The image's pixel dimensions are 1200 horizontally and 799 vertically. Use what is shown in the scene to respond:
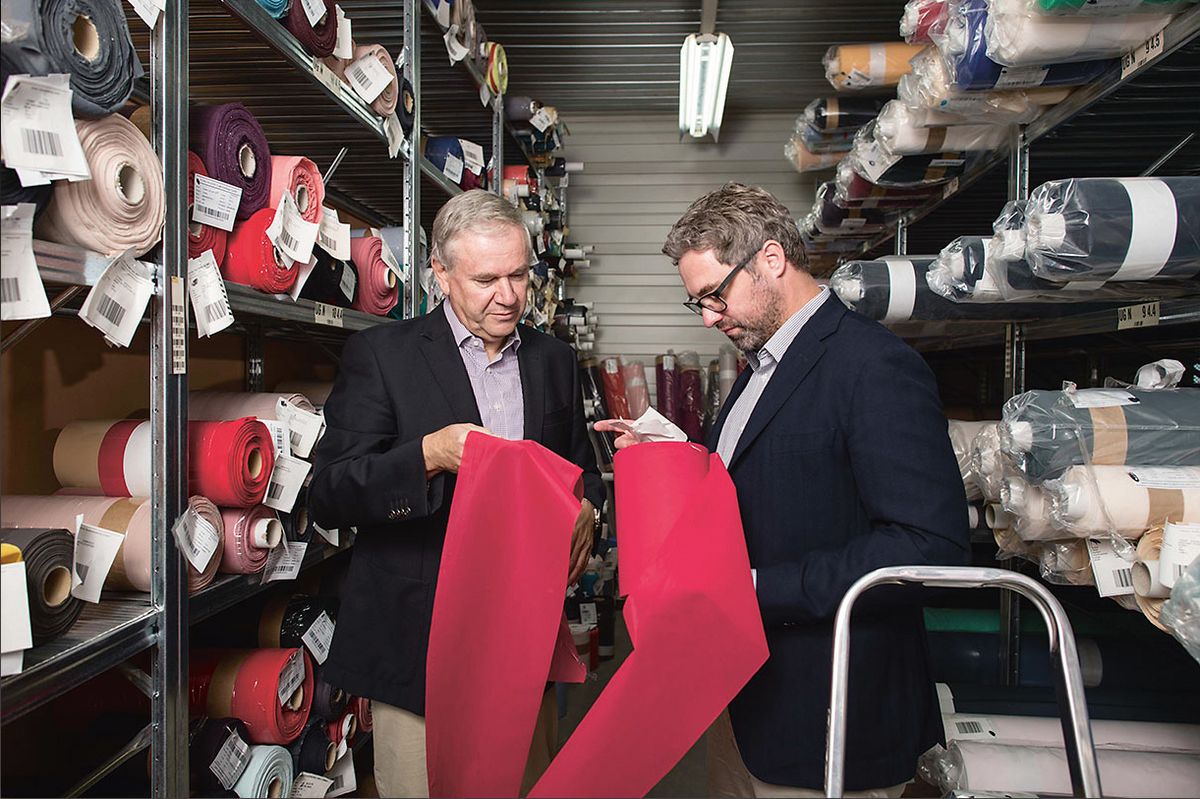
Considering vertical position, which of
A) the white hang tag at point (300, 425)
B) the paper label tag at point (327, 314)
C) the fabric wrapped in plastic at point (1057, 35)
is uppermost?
the fabric wrapped in plastic at point (1057, 35)

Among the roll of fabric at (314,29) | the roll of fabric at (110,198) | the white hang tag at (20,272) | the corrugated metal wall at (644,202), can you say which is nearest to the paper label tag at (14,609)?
the white hang tag at (20,272)

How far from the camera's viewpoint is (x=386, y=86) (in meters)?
2.82

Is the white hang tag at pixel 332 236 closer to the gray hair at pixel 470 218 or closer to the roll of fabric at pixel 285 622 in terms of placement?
the gray hair at pixel 470 218

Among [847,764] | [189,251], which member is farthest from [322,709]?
[847,764]

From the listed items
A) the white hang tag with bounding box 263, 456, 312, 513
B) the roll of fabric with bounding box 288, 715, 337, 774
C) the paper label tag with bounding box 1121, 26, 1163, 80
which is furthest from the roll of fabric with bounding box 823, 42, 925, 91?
the roll of fabric with bounding box 288, 715, 337, 774

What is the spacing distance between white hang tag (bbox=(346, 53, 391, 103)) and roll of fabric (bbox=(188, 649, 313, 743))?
1.80 meters

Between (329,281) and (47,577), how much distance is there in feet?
4.34

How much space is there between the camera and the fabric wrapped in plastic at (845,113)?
435cm

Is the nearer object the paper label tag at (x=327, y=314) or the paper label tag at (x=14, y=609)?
the paper label tag at (x=14, y=609)

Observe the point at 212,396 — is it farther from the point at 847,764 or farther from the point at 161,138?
the point at 847,764

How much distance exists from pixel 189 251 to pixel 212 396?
71 cm

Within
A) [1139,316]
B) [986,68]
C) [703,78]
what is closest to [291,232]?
[986,68]

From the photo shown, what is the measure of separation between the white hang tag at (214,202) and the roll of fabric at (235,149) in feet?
0.17

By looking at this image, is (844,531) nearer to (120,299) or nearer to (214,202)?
(120,299)
